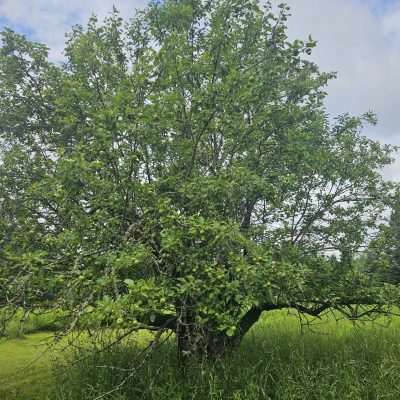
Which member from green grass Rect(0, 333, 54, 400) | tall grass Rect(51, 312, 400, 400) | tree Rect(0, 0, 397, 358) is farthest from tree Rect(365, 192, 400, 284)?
green grass Rect(0, 333, 54, 400)

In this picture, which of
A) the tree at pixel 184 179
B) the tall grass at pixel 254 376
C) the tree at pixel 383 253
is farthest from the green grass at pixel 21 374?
the tree at pixel 383 253

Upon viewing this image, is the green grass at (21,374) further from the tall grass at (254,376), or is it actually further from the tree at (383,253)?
the tree at (383,253)

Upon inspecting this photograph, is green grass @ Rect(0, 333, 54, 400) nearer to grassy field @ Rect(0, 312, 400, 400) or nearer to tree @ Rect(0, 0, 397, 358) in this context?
grassy field @ Rect(0, 312, 400, 400)

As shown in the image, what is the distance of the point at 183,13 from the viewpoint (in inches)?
288

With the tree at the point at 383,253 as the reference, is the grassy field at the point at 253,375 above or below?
below

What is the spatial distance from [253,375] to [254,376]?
24 cm

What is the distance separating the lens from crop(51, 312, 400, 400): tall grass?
6.29 metres

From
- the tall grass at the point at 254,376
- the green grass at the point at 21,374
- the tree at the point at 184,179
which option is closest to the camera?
the tree at the point at 184,179

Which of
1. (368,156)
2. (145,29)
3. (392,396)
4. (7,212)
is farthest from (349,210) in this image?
(7,212)

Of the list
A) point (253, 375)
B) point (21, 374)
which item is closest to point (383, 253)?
point (253, 375)

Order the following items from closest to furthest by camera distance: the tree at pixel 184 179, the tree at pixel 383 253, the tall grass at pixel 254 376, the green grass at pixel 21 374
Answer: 1. the tree at pixel 184 179
2. the tall grass at pixel 254 376
3. the tree at pixel 383 253
4. the green grass at pixel 21 374

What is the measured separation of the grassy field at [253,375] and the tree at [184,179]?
0.63m

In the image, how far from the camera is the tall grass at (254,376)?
6.29 m

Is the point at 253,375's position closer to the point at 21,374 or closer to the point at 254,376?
the point at 254,376
